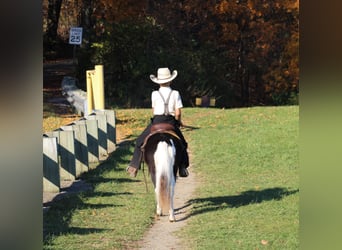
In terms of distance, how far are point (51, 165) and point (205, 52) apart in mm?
1768

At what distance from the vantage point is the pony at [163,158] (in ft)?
12.6

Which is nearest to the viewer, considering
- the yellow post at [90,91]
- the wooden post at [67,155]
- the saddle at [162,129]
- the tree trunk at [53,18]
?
the tree trunk at [53,18]

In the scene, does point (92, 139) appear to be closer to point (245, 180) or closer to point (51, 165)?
point (51, 165)

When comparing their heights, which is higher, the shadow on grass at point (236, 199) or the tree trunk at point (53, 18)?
the tree trunk at point (53, 18)

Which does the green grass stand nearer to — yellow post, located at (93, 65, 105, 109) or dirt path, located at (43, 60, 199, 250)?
dirt path, located at (43, 60, 199, 250)

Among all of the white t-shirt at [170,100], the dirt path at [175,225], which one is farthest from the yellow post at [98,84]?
the dirt path at [175,225]

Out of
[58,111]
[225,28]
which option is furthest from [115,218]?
[225,28]

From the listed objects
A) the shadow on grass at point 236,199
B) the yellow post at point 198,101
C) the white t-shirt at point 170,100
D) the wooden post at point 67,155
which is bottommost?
the shadow on grass at point 236,199

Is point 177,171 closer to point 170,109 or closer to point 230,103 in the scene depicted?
point 170,109

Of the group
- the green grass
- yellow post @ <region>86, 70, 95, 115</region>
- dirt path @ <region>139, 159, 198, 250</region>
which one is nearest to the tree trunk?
dirt path @ <region>139, 159, 198, 250</region>

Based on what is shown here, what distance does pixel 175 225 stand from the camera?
3.79m

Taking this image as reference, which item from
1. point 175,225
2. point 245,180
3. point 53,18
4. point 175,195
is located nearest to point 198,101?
point 245,180

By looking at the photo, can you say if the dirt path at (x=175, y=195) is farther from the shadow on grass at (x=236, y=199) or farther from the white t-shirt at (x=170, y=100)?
the white t-shirt at (x=170, y=100)
